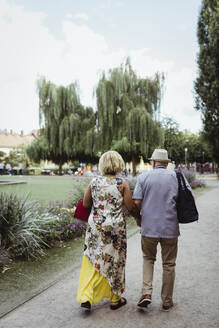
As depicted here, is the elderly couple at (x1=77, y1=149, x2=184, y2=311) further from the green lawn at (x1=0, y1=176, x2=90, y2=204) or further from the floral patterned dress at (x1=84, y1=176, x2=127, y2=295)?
the green lawn at (x1=0, y1=176, x2=90, y2=204)

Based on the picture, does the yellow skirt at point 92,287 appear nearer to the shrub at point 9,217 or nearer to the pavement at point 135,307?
the pavement at point 135,307

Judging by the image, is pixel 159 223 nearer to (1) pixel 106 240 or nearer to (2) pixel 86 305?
(1) pixel 106 240

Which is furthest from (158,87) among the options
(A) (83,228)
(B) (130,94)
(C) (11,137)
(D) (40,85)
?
(C) (11,137)

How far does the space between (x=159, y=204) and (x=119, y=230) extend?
0.51m

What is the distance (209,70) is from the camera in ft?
85.0

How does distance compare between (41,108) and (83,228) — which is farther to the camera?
(41,108)

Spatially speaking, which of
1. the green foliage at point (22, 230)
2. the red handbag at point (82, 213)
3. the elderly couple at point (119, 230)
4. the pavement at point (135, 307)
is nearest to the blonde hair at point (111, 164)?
the elderly couple at point (119, 230)

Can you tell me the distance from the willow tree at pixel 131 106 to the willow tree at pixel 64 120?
4.64 metres

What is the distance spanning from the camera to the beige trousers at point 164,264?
11.4 ft

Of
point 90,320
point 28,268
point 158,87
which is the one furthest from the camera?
point 158,87

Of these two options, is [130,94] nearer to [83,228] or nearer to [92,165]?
[92,165]

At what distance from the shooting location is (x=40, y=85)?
33.8m

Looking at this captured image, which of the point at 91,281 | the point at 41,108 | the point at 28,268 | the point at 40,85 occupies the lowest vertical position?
the point at 28,268

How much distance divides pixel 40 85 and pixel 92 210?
1267 inches
